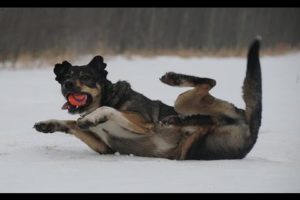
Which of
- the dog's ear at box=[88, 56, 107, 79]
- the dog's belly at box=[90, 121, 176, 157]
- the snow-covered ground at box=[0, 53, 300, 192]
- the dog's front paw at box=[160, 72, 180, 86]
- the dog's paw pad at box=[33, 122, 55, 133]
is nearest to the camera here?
the snow-covered ground at box=[0, 53, 300, 192]

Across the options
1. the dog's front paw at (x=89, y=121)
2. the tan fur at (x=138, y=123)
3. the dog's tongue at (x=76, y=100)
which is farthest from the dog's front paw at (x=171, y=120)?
the dog's tongue at (x=76, y=100)

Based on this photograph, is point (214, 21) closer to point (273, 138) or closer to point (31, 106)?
point (31, 106)

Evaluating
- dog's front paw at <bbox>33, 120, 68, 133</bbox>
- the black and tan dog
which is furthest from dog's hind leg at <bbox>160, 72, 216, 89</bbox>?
dog's front paw at <bbox>33, 120, 68, 133</bbox>

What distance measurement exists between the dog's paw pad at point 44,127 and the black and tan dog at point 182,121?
326 mm

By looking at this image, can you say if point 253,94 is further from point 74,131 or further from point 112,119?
point 74,131

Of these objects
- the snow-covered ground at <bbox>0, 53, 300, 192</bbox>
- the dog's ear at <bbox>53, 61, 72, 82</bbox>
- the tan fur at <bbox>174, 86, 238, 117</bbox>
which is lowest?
the snow-covered ground at <bbox>0, 53, 300, 192</bbox>

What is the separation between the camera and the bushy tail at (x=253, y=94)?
6680mm

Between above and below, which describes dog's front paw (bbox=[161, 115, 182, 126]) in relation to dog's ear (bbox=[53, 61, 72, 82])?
below

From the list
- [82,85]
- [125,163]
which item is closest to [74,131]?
[82,85]

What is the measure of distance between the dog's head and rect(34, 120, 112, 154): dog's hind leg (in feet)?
0.54

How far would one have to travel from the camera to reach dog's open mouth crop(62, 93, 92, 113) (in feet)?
22.8

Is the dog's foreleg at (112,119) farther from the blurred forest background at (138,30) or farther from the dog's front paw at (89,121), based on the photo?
the blurred forest background at (138,30)

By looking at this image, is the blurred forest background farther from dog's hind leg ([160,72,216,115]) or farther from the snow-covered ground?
dog's hind leg ([160,72,216,115])

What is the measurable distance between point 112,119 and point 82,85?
0.57 m
